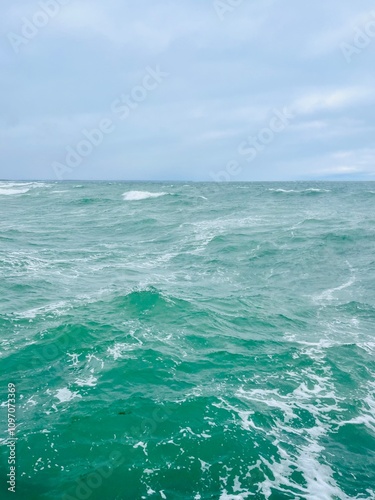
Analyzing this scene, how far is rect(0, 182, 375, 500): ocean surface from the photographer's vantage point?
33.6 ft

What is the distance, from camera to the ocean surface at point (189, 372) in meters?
10.2

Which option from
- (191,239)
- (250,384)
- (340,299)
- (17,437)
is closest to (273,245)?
(191,239)

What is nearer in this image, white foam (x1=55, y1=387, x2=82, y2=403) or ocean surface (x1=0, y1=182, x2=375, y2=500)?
ocean surface (x1=0, y1=182, x2=375, y2=500)

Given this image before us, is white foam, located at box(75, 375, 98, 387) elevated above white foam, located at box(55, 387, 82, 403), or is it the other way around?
white foam, located at box(75, 375, 98, 387)

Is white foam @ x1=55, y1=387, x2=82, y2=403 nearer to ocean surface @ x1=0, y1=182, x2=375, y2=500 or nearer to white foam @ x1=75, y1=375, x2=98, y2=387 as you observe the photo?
ocean surface @ x1=0, y1=182, x2=375, y2=500

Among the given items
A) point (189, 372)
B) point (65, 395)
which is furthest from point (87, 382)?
point (189, 372)

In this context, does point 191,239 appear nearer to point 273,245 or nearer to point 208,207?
point 273,245

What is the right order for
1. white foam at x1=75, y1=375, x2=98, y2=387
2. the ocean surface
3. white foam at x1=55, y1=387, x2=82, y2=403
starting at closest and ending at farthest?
the ocean surface, white foam at x1=55, y1=387, x2=82, y2=403, white foam at x1=75, y1=375, x2=98, y2=387

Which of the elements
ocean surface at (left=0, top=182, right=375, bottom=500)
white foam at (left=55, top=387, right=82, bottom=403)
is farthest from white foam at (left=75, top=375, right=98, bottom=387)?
white foam at (left=55, top=387, right=82, bottom=403)

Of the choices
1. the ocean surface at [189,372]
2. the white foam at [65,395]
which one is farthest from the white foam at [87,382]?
the white foam at [65,395]

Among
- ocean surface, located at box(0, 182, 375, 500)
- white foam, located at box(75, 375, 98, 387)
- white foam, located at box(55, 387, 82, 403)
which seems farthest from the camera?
white foam, located at box(75, 375, 98, 387)

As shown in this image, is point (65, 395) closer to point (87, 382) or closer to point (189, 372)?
point (87, 382)

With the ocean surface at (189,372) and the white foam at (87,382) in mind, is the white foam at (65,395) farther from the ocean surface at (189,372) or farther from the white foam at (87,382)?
the white foam at (87,382)

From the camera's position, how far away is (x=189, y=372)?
14789mm
